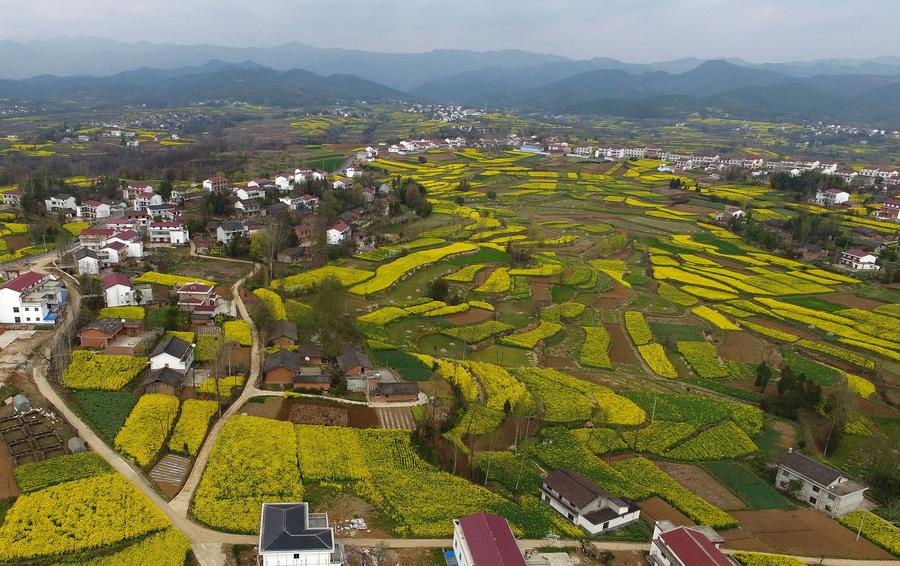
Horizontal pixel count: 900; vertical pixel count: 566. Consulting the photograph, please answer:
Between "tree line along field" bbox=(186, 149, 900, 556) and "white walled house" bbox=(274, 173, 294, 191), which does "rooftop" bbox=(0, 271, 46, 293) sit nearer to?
"tree line along field" bbox=(186, 149, 900, 556)

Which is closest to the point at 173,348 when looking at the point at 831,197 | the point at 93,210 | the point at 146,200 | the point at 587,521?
the point at 587,521

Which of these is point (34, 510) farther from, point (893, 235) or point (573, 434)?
point (893, 235)

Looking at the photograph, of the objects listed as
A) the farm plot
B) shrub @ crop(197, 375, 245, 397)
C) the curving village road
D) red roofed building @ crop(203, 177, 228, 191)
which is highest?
red roofed building @ crop(203, 177, 228, 191)

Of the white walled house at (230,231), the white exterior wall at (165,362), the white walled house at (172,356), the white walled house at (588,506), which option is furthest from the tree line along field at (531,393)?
the white walled house at (230,231)

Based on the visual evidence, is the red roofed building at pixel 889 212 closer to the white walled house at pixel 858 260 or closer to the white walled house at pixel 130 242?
the white walled house at pixel 858 260

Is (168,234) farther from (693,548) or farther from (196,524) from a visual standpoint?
(693,548)

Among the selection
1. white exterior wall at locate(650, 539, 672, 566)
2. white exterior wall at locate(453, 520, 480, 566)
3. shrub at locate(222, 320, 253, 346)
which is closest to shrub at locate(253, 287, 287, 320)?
shrub at locate(222, 320, 253, 346)
